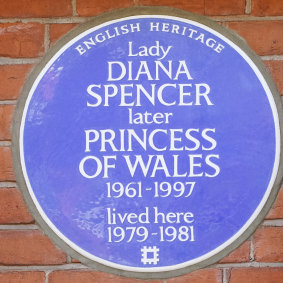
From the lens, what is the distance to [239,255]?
1287mm

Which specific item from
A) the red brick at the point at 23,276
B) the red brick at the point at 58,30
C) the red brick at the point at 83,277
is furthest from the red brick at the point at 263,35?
the red brick at the point at 23,276

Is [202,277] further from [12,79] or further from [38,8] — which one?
[38,8]

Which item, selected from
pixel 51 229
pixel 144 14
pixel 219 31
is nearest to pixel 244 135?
pixel 219 31

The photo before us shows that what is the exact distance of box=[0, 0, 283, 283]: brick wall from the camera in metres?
1.28

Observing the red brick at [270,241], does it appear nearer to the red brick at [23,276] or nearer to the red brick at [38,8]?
the red brick at [23,276]

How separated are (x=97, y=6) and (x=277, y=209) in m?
0.72

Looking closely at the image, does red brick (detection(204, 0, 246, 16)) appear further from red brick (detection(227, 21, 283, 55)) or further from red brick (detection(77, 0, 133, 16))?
red brick (detection(77, 0, 133, 16))

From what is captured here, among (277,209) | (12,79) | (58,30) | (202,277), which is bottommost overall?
(202,277)

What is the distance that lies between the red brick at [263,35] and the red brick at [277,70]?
1.0 inches

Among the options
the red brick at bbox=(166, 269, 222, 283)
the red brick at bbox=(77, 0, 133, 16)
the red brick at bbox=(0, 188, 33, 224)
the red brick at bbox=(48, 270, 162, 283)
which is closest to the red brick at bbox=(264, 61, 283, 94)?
the red brick at bbox=(77, 0, 133, 16)

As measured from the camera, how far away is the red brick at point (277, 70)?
4.17 ft

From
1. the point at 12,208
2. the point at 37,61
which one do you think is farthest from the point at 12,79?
the point at 12,208

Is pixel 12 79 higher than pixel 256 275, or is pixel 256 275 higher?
pixel 12 79

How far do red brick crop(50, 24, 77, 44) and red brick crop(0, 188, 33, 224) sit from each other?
1.36 feet
